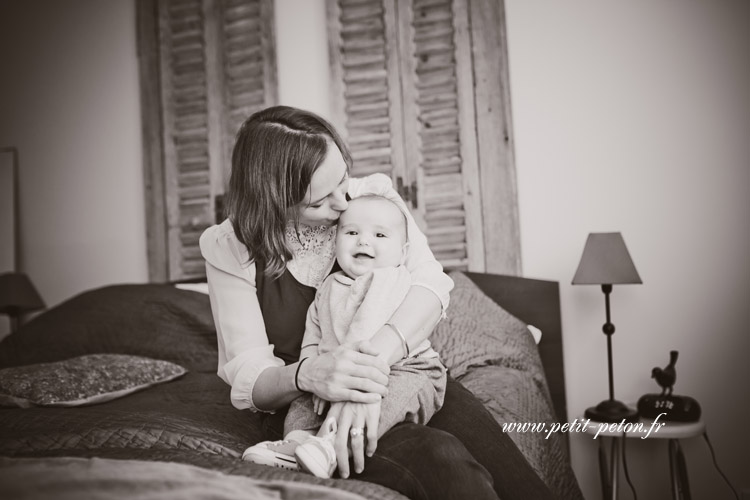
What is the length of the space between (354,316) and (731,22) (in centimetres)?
207

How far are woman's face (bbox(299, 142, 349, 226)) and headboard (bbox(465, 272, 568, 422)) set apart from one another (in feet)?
4.49

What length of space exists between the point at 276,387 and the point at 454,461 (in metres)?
0.39

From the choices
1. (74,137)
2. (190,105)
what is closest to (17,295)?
(74,137)

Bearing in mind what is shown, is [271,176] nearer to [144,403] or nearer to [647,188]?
[144,403]

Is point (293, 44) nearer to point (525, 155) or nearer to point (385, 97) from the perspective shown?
point (385, 97)


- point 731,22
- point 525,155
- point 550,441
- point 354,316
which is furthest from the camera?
point 525,155

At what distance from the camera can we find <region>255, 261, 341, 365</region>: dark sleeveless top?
1.33 meters

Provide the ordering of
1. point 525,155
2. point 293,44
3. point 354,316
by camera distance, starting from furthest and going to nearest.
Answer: point 293,44, point 525,155, point 354,316

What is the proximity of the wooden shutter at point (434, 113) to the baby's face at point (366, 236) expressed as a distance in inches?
53.6

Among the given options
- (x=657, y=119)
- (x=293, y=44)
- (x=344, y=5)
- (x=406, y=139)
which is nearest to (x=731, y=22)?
(x=657, y=119)

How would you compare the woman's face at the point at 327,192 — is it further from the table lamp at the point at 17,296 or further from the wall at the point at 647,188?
the table lamp at the point at 17,296

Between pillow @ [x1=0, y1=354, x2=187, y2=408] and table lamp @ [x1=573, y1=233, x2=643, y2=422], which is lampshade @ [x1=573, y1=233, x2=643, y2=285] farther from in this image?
pillow @ [x1=0, y1=354, x2=187, y2=408]

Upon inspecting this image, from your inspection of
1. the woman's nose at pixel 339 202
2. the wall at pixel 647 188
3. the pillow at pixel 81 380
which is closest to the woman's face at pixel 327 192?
the woman's nose at pixel 339 202

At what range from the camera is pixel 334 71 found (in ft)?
9.12
